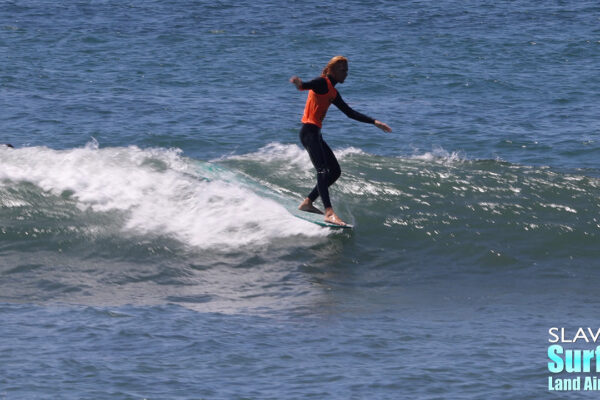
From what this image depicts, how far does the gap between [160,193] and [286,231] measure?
77.4 inches

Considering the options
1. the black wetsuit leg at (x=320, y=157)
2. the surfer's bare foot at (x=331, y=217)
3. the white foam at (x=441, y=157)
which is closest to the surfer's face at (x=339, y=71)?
the black wetsuit leg at (x=320, y=157)

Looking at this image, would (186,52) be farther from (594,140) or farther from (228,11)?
(594,140)

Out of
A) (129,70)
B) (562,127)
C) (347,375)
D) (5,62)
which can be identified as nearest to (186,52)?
(129,70)

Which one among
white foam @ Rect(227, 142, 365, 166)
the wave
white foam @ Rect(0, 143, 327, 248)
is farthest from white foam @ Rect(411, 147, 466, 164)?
white foam @ Rect(0, 143, 327, 248)

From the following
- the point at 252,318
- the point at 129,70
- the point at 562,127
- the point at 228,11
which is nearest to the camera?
the point at 252,318

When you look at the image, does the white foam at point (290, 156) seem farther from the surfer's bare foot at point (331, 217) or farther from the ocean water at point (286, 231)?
the surfer's bare foot at point (331, 217)

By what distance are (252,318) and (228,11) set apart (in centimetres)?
2371

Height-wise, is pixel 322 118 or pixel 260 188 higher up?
pixel 322 118

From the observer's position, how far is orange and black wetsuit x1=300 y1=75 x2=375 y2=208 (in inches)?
420

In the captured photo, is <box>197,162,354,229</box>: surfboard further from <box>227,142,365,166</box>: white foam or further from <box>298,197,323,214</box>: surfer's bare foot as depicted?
<box>227,142,365,166</box>: white foam

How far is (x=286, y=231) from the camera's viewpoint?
38.1ft

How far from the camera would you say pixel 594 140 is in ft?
56.6

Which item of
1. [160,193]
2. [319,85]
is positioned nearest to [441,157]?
[160,193]

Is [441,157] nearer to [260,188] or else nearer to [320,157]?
[260,188]
